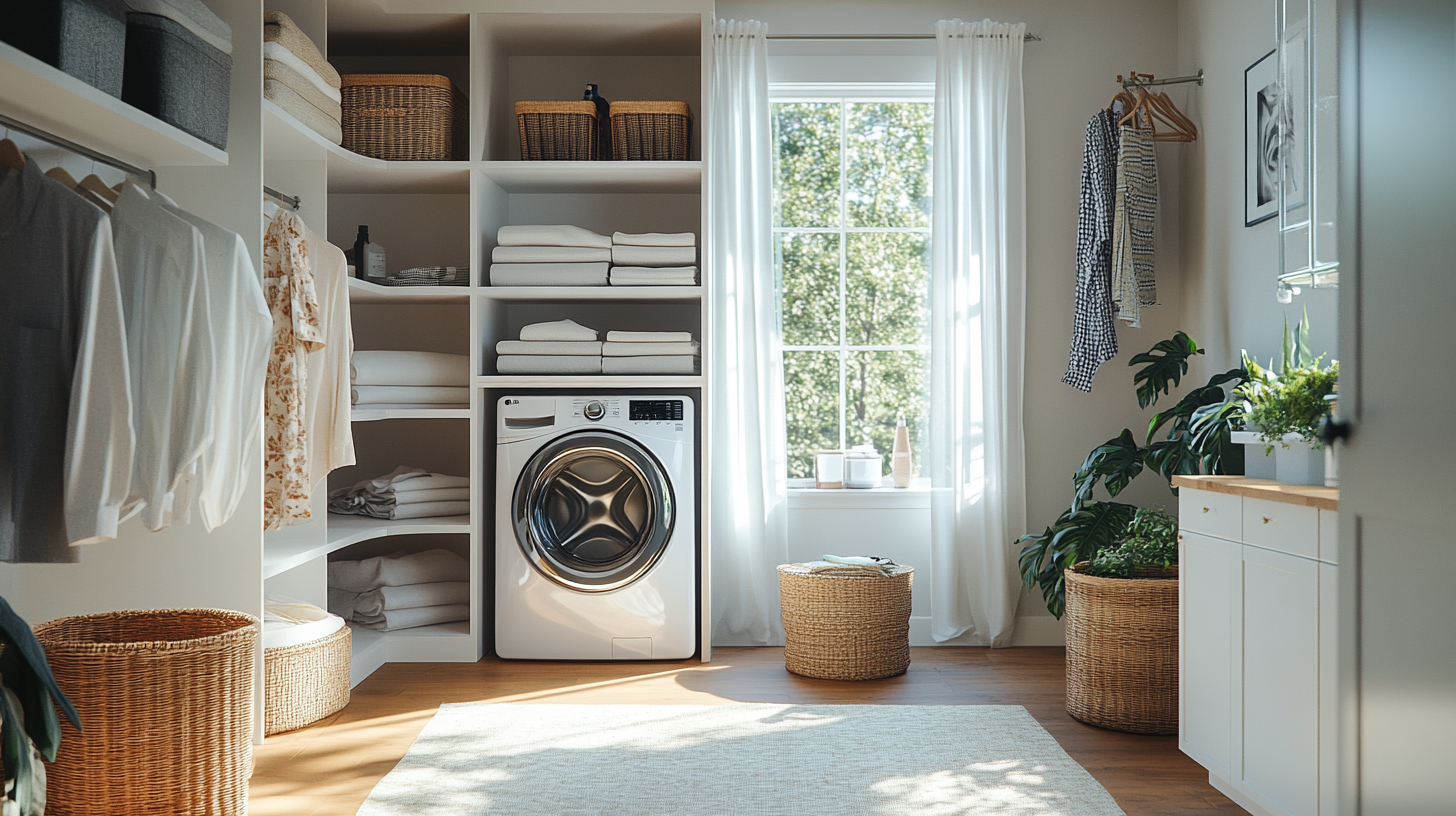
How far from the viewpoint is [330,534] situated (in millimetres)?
3154

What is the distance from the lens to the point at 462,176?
3.48 m

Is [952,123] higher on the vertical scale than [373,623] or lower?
higher

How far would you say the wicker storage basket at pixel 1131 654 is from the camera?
2.59 metres

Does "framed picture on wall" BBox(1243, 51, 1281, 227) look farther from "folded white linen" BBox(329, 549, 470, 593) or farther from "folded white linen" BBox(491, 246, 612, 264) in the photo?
"folded white linen" BBox(329, 549, 470, 593)

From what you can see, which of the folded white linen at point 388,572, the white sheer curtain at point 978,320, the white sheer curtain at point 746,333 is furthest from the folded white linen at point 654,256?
the folded white linen at point 388,572

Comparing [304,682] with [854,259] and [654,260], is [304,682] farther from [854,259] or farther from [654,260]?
[854,259]

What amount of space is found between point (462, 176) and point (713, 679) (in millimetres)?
1981

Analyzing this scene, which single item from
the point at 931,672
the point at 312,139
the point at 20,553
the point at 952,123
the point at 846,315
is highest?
the point at 952,123

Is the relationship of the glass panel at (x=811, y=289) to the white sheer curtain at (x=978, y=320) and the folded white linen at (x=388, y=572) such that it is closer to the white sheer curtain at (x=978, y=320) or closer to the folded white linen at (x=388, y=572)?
the white sheer curtain at (x=978, y=320)

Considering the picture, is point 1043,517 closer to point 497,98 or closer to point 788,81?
point 788,81

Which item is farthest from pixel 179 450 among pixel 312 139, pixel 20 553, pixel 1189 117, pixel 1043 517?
pixel 1189 117

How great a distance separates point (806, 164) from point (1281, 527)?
2.42 meters

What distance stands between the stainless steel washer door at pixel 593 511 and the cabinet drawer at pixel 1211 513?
1662 millimetres

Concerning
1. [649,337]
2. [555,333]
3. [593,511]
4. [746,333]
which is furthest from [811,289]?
[593,511]
